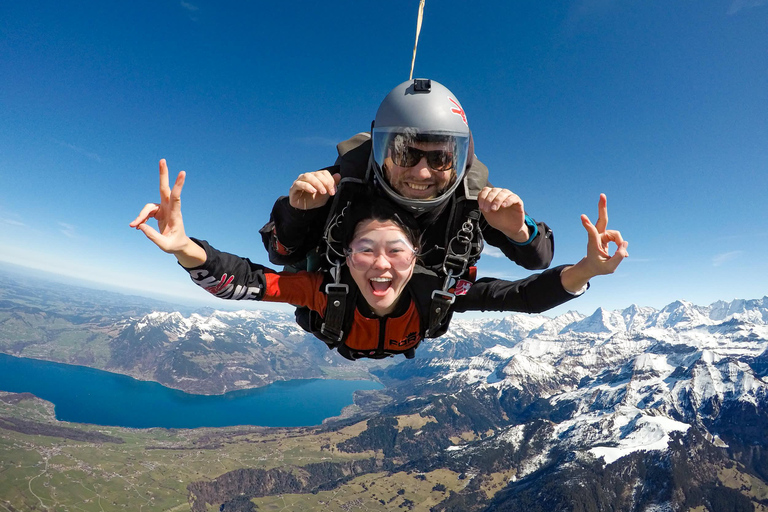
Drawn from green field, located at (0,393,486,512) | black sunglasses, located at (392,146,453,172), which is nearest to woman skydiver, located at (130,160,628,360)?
black sunglasses, located at (392,146,453,172)

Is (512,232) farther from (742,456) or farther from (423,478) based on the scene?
(742,456)

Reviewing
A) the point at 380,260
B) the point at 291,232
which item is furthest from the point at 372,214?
the point at 291,232

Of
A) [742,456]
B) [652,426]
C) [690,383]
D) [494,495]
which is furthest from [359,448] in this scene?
[690,383]

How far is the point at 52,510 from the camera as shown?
278 feet

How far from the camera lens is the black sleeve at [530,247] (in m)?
3.98

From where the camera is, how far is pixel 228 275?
3.99 meters

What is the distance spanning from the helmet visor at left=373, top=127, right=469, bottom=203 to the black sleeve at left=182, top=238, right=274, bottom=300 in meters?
1.80

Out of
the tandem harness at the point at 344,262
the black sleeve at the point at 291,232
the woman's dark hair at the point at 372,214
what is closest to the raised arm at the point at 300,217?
the black sleeve at the point at 291,232

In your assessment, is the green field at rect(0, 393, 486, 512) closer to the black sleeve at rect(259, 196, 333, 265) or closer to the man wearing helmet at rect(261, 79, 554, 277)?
the black sleeve at rect(259, 196, 333, 265)

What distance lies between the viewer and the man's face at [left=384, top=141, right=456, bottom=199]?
3.74 meters

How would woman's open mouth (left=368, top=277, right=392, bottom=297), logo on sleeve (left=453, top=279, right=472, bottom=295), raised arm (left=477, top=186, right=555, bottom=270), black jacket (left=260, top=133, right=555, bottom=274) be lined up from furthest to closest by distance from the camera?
logo on sleeve (left=453, top=279, right=472, bottom=295) < woman's open mouth (left=368, top=277, right=392, bottom=297) < black jacket (left=260, top=133, right=555, bottom=274) < raised arm (left=477, top=186, right=555, bottom=270)

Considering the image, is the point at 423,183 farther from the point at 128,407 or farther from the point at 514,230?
the point at 128,407

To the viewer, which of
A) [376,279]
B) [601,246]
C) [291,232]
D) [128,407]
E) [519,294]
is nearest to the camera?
[601,246]

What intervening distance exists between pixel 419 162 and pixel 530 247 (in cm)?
143
